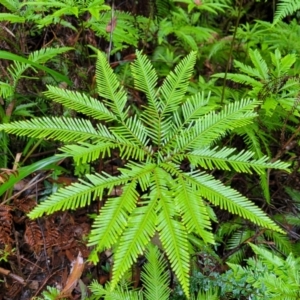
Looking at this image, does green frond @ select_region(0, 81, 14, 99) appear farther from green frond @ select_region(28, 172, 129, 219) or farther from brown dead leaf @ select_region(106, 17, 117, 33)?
green frond @ select_region(28, 172, 129, 219)

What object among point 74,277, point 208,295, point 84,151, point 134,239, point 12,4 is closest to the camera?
point 134,239

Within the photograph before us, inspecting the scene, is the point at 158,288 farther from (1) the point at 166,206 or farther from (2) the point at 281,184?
(2) the point at 281,184

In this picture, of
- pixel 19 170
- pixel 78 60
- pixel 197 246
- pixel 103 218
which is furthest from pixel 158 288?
pixel 78 60

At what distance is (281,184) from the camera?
2408mm

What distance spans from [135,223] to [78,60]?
1.63 metres

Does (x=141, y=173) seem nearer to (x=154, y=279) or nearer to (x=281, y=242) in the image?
(x=154, y=279)

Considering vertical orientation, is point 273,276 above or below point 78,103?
below

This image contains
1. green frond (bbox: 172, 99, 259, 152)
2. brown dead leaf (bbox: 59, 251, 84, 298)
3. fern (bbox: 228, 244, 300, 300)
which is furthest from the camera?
brown dead leaf (bbox: 59, 251, 84, 298)

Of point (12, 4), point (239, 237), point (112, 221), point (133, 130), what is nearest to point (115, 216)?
point (112, 221)

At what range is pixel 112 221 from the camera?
51.3 inches

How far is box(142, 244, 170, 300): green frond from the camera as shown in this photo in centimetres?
180

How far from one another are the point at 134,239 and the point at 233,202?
0.35 m

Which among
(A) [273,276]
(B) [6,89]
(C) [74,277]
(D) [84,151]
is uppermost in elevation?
(D) [84,151]

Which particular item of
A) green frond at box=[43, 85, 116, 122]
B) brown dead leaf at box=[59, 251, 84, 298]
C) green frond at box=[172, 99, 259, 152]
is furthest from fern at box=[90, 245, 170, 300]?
green frond at box=[43, 85, 116, 122]
